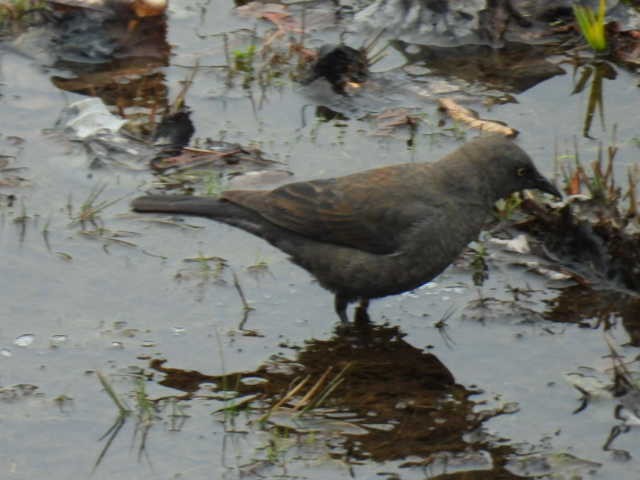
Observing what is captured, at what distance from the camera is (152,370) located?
5.91 metres

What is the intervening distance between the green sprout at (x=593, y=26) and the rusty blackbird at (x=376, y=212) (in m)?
1.94

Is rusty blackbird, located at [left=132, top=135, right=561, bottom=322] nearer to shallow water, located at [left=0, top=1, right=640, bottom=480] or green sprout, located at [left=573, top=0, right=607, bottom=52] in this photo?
shallow water, located at [left=0, top=1, right=640, bottom=480]

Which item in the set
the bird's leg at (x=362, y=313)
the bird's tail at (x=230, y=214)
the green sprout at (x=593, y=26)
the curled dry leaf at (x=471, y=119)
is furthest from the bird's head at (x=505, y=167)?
the green sprout at (x=593, y=26)

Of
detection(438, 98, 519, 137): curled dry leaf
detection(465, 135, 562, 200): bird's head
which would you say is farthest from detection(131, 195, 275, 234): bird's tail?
detection(438, 98, 519, 137): curled dry leaf

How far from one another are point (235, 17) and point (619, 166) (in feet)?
9.98

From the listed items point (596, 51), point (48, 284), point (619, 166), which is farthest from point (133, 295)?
point (596, 51)

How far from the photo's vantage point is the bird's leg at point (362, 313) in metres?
6.55

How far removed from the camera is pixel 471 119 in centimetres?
798

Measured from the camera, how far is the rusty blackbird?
646 centimetres

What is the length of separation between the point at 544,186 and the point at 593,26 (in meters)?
2.05

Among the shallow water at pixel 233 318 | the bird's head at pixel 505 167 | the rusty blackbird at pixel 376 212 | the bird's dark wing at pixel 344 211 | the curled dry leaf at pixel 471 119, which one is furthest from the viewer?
the curled dry leaf at pixel 471 119

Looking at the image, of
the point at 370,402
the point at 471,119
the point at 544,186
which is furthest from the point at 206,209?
the point at 471,119

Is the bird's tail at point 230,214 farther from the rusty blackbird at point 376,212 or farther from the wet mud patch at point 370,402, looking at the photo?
the wet mud patch at point 370,402

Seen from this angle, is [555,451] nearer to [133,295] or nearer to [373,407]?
[373,407]
